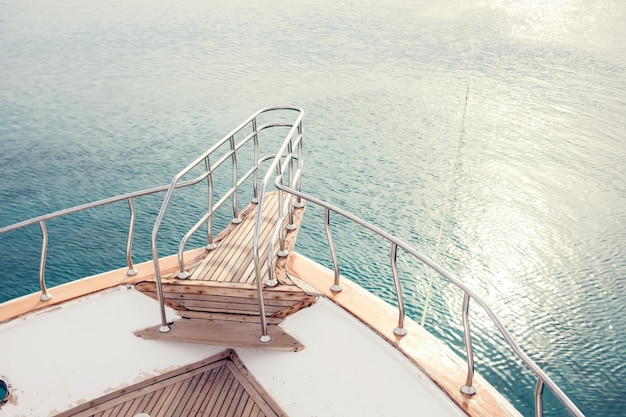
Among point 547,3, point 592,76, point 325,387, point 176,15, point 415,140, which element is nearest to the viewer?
point 325,387

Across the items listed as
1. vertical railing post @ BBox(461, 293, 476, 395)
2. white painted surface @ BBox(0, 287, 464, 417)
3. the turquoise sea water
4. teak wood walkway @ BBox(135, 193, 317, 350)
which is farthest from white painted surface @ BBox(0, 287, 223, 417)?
the turquoise sea water

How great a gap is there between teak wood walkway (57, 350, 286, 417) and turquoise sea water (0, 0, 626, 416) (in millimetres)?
2885

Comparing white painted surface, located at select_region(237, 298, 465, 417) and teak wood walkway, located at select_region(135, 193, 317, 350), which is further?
teak wood walkway, located at select_region(135, 193, 317, 350)

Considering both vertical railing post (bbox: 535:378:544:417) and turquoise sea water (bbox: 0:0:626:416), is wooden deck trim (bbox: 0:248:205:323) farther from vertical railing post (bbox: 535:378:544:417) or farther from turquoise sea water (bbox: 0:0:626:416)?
turquoise sea water (bbox: 0:0:626:416)

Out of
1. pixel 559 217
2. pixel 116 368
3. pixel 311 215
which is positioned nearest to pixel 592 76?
pixel 559 217

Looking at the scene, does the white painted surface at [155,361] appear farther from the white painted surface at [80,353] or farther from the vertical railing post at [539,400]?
the vertical railing post at [539,400]

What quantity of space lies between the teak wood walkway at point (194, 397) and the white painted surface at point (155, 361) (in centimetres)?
5

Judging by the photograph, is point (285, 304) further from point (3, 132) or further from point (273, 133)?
point (3, 132)

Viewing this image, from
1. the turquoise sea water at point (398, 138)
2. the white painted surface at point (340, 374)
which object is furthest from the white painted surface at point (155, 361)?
the turquoise sea water at point (398, 138)

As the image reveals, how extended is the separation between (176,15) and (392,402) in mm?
17306

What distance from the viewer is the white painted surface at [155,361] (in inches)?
124

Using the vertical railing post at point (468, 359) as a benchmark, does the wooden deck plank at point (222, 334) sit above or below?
below

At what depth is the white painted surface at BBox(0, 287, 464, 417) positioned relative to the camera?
10.3 ft

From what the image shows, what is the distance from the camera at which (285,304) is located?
3475 millimetres
